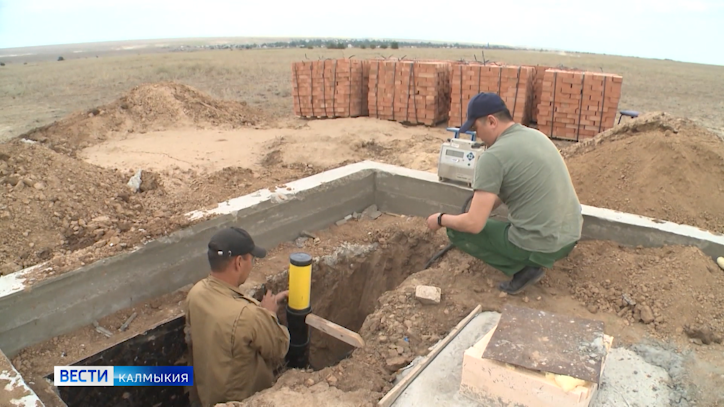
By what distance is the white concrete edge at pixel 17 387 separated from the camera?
7.46 feet

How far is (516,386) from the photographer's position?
2490mm

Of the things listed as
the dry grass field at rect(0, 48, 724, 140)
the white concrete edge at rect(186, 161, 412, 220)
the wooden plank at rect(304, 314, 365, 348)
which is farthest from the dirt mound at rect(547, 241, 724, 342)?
the dry grass field at rect(0, 48, 724, 140)

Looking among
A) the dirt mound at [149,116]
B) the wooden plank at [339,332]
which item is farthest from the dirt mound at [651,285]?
the dirt mound at [149,116]

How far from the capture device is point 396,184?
5.41 metres

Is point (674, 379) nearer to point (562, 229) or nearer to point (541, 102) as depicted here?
point (562, 229)

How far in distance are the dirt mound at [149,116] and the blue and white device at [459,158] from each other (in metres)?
8.18

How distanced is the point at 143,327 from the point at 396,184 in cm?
294

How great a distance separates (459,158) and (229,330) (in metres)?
2.88

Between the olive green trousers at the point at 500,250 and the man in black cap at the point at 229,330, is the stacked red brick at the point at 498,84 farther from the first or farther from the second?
the man in black cap at the point at 229,330

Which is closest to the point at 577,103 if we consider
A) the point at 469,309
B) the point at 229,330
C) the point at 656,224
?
the point at 656,224

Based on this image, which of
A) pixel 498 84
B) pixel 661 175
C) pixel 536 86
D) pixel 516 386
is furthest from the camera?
pixel 536 86

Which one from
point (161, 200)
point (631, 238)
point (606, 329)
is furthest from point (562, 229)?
point (161, 200)

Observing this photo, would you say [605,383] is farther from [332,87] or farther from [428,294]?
[332,87]
